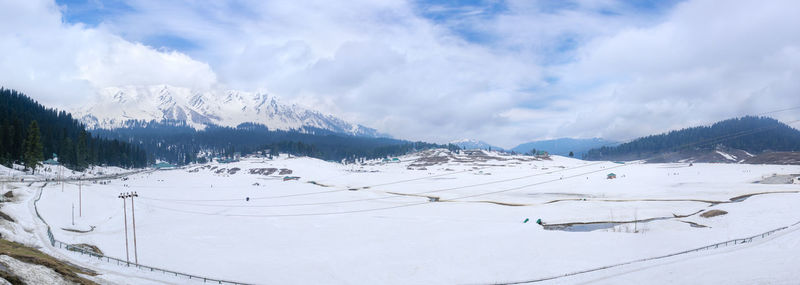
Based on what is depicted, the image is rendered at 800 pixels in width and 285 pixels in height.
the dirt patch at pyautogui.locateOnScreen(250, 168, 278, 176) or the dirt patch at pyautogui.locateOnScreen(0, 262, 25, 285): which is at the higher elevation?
the dirt patch at pyautogui.locateOnScreen(250, 168, 278, 176)

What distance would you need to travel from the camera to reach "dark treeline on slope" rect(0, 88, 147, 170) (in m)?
83.3

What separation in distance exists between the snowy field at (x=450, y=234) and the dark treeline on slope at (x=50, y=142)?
94.4 feet

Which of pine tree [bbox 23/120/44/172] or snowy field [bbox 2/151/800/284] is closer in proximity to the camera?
snowy field [bbox 2/151/800/284]

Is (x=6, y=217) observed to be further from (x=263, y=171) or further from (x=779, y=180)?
(x=779, y=180)

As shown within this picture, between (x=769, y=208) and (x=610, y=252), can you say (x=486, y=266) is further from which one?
(x=769, y=208)

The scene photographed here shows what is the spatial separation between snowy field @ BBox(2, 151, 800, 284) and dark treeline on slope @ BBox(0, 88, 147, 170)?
28776 millimetres

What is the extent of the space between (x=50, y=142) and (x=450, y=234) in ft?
404

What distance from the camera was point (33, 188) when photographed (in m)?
59.5

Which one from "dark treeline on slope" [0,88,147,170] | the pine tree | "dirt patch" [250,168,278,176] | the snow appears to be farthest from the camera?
the snow

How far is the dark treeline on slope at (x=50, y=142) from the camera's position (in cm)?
8332

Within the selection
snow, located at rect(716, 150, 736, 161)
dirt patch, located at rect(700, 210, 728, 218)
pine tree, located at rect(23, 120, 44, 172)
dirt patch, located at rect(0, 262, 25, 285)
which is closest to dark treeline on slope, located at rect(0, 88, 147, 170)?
pine tree, located at rect(23, 120, 44, 172)

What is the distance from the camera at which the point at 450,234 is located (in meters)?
37.1

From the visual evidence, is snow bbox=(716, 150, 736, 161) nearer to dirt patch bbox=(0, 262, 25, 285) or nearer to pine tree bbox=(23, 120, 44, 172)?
dirt patch bbox=(0, 262, 25, 285)

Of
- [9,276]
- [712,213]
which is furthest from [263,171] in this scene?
[712,213]
